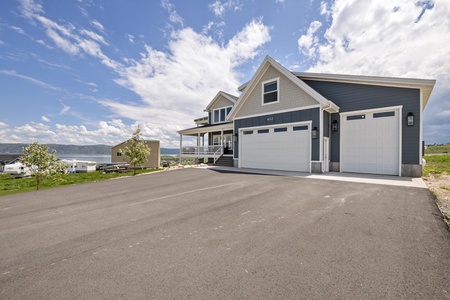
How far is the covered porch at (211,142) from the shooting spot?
18.1 metres

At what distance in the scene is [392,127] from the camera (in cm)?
988

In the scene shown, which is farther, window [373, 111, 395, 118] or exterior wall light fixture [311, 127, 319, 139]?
exterior wall light fixture [311, 127, 319, 139]

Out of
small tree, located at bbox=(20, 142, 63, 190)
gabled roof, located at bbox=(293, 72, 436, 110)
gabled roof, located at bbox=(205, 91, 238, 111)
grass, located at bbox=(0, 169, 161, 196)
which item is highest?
gabled roof, located at bbox=(205, 91, 238, 111)

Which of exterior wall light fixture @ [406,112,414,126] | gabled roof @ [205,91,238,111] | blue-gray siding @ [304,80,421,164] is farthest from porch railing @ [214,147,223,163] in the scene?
exterior wall light fixture @ [406,112,414,126]

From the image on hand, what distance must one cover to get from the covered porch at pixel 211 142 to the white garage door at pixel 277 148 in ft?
12.0

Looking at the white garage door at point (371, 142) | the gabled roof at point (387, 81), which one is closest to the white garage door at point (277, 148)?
the white garage door at point (371, 142)

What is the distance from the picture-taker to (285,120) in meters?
12.2

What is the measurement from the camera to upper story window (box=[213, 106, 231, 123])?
2079 centimetres

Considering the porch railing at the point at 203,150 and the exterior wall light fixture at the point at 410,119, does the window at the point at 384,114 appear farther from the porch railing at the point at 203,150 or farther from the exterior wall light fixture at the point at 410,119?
the porch railing at the point at 203,150

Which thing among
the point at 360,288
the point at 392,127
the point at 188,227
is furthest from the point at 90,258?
the point at 392,127

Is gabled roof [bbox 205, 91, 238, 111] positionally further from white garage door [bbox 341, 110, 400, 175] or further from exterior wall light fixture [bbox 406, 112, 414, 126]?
exterior wall light fixture [bbox 406, 112, 414, 126]

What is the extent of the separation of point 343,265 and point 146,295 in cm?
222

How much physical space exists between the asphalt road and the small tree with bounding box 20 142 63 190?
552cm

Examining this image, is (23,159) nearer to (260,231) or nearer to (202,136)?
(260,231)
